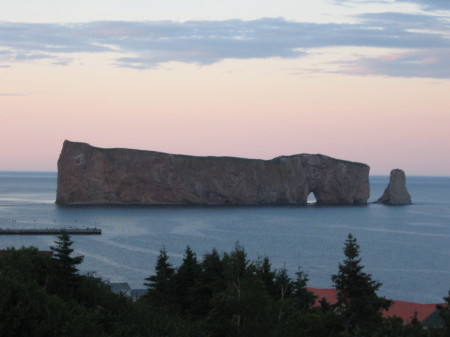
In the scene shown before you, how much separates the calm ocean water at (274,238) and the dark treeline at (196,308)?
765 inches

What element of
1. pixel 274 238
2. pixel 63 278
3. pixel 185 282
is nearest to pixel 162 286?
pixel 185 282

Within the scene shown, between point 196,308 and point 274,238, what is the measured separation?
5009cm

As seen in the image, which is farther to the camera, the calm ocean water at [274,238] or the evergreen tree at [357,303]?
the calm ocean water at [274,238]

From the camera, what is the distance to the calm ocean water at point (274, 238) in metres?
53.9

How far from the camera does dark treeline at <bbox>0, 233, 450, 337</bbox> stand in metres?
18.2

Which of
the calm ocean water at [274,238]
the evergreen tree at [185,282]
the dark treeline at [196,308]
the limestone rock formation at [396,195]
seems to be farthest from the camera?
the limestone rock formation at [396,195]

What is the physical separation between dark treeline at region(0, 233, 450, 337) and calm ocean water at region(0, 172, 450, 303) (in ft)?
63.7

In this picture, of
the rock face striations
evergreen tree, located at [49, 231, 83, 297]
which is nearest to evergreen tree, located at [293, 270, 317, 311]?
evergreen tree, located at [49, 231, 83, 297]

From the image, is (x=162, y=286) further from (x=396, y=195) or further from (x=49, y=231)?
(x=396, y=195)

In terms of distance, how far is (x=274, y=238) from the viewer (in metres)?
77.3

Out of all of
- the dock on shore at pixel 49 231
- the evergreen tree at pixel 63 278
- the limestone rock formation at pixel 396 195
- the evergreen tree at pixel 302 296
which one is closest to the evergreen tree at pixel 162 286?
the evergreen tree at pixel 302 296

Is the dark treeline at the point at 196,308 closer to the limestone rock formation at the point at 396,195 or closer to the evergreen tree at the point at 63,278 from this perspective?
the evergreen tree at the point at 63,278

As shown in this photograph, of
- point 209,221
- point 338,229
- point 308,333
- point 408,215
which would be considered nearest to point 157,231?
point 209,221

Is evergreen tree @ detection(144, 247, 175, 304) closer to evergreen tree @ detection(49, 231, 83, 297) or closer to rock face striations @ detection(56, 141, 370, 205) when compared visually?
evergreen tree @ detection(49, 231, 83, 297)
